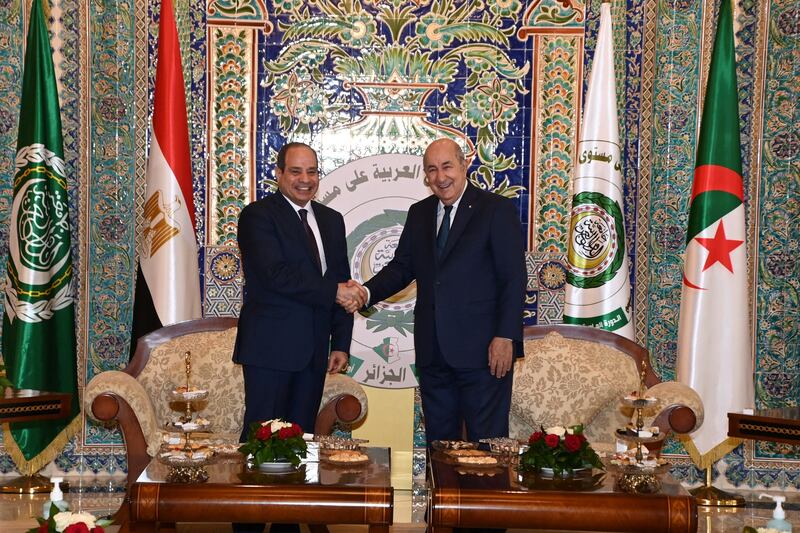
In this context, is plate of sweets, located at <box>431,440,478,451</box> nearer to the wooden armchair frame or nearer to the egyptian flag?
the wooden armchair frame

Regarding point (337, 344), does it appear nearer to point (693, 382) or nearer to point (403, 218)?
point (403, 218)

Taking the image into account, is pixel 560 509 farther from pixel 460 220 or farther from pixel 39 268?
pixel 39 268

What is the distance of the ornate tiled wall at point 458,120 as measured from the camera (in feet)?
19.3

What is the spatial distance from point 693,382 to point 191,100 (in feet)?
11.2

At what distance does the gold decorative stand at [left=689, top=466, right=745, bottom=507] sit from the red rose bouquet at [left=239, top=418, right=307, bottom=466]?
9.78 ft

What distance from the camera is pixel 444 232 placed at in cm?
459

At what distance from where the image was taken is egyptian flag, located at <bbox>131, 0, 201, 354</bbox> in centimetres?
557

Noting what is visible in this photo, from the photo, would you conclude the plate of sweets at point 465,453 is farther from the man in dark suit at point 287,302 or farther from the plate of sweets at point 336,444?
the man in dark suit at point 287,302

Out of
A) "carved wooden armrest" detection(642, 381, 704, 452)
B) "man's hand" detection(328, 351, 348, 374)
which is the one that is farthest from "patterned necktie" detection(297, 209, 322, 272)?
"carved wooden armrest" detection(642, 381, 704, 452)

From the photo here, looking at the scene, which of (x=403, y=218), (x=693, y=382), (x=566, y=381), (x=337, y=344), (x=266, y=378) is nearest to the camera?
(x=266, y=378)

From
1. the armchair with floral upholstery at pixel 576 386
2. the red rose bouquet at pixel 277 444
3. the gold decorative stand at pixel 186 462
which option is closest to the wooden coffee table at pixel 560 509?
the red rose bouquet at pixel 277 444

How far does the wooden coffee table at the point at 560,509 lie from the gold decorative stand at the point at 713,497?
2.44 metres

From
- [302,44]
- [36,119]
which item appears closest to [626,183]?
[302,44]

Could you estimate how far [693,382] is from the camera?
564cm
